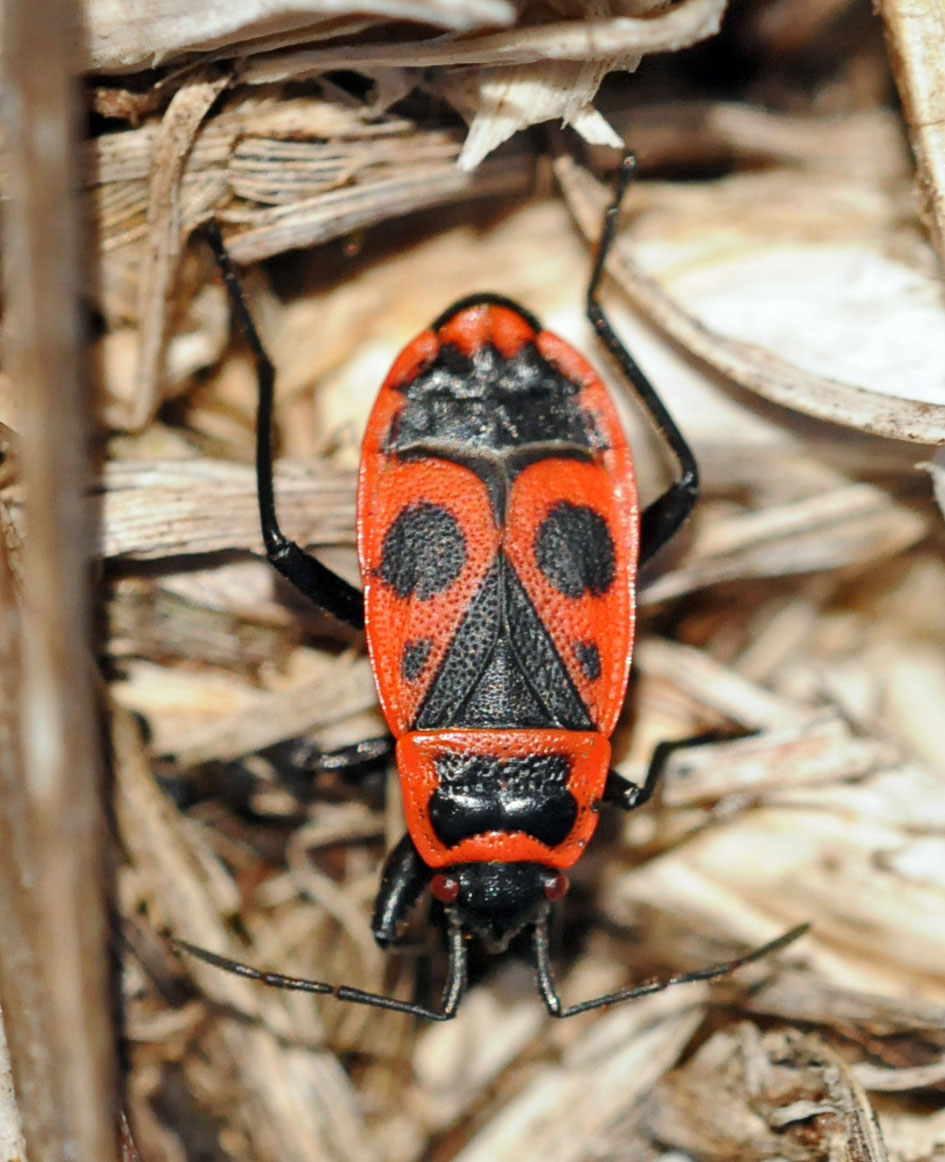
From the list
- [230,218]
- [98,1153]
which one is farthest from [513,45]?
[98,1153]

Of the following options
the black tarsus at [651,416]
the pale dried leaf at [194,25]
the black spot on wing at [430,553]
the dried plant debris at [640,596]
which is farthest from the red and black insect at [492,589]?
the pale dried leaf at [194,25]

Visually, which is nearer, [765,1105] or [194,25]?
[194,25]

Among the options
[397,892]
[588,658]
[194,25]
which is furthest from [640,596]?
[194,25]

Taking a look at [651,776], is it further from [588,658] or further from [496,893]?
[496,893]

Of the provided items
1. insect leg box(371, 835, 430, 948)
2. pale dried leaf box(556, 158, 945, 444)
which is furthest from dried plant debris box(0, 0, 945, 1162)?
insect leg box(371, 835, 430, 948)

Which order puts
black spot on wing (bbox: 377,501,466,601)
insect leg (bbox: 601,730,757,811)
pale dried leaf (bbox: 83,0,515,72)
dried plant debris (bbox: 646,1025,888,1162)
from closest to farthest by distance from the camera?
pale dried leaf (bbox: 83,0,515,72) < dried plant debris (bbox: 646,1025,888,1162) < black spot on wing (bbox: 377,501,466,601) < insect leg (bbox: 601,730,757,811)

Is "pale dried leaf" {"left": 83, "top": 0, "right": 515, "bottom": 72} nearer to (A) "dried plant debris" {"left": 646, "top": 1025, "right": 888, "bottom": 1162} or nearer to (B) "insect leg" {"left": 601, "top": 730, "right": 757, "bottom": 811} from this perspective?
(B) "insect leg" {"left": 601, "top": 730, "right": 757, "bottom": 811}
